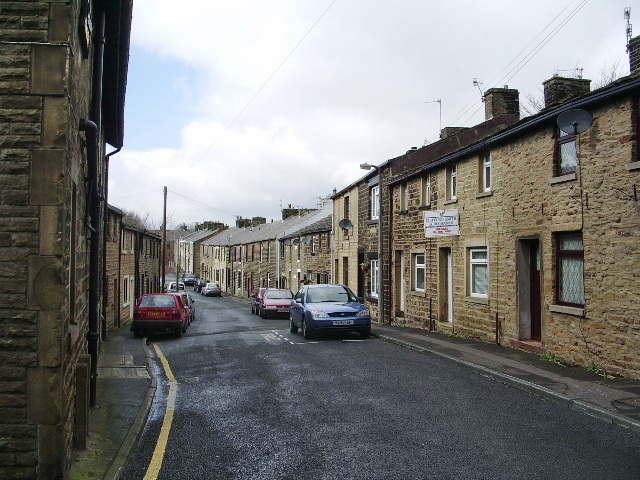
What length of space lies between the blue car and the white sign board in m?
2.97

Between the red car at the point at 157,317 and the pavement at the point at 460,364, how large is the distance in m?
4.09

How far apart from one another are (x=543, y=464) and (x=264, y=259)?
48262 millimetres

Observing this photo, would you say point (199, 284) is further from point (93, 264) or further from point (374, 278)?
point (93, 264)

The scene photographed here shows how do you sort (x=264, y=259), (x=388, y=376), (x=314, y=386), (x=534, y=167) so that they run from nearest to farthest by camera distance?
(x=314, y=386) → (x=388, y=376) → (x=534, y=167) → (x=264, y=259)

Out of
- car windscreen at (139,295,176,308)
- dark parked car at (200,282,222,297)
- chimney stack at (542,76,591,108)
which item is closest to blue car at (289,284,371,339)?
car windscreen at (139,295,176,308)

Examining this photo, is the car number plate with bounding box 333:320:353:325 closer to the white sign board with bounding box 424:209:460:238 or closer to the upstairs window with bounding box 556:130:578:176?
the white sign board with bounding box 424:209:460:238

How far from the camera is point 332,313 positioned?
16.4 m

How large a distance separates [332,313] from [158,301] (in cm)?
726

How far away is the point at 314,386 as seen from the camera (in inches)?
385

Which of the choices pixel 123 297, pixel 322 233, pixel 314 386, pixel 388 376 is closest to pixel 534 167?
pixel 388 376

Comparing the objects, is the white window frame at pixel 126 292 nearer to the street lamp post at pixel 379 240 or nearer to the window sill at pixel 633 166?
the street lamp post at pixel 379 240

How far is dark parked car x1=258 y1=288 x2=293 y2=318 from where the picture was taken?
30781mm

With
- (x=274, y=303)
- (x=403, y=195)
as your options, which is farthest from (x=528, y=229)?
(x=274, y=303)

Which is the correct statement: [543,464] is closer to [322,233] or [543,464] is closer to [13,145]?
[13,145]
